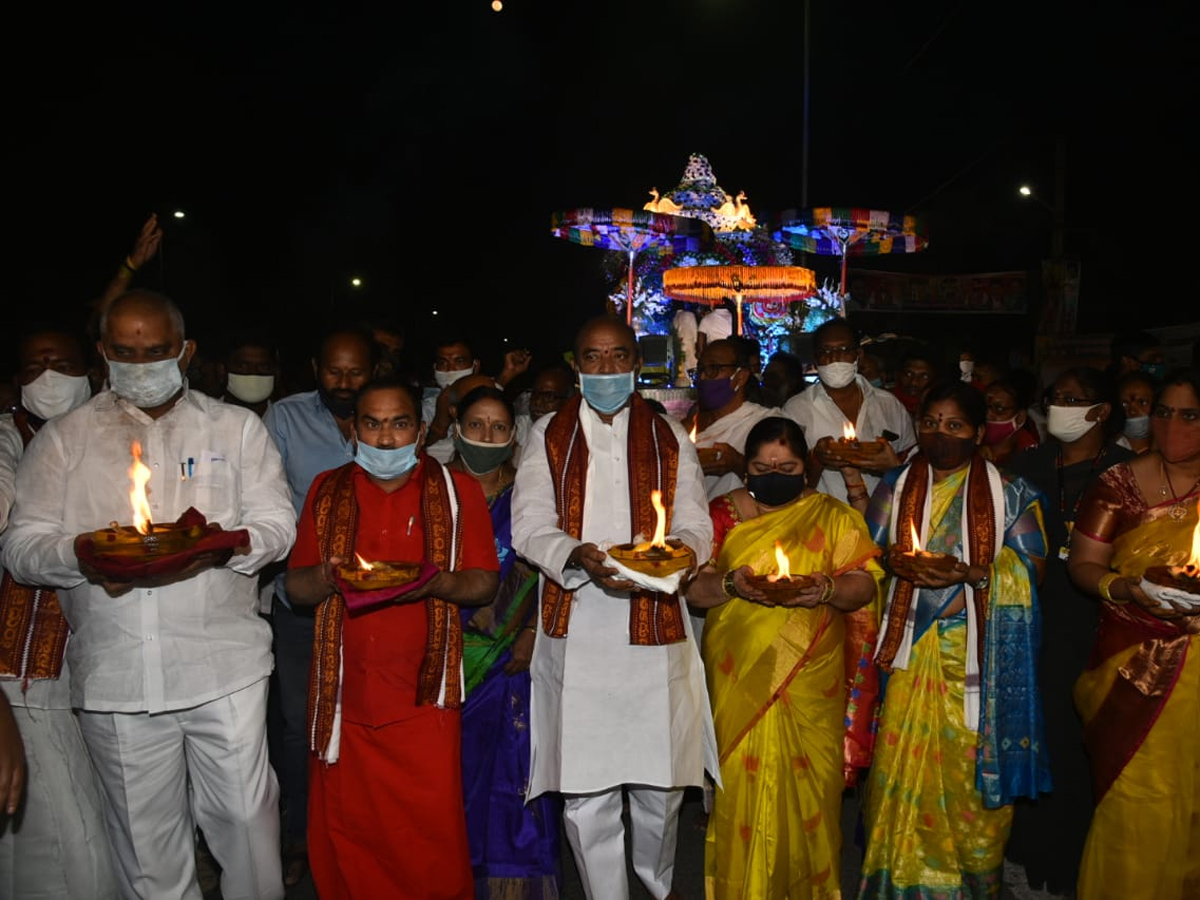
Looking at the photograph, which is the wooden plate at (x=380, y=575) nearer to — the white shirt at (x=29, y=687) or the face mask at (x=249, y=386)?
the white shirt at (x=29, y=687)

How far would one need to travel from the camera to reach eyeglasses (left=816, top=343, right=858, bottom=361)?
563 cm

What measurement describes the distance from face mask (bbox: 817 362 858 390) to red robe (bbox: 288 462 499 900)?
118 inches

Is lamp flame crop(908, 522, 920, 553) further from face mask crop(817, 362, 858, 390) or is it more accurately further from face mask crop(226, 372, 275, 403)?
face mask crop(226, 372, 275, 403)

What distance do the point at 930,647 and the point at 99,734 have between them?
3248 mm

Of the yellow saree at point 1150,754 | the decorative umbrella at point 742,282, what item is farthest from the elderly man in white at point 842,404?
the decorative umbrella at point 742,282

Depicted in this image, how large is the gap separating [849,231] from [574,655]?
15.8 metres

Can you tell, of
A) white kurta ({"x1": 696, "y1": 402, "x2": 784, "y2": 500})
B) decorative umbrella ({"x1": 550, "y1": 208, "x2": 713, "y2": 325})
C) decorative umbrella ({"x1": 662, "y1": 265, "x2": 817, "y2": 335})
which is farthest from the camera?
decorative umbrella ({"x1": 550, "y1": 208, "x2": 713, "y2": 325})

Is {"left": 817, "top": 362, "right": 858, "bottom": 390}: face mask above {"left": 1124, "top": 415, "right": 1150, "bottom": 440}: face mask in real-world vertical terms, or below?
above

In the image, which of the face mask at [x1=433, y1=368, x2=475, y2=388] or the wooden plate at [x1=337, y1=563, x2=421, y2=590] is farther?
the face mask at [x1=433, y1=368, x2=475, y2=388]

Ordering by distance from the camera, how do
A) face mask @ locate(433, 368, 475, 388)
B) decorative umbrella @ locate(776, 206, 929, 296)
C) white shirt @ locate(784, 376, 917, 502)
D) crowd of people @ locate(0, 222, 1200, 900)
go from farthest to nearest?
decorative umbrella @ locate(776, 206, 929, 296)
face mask @ locate(433, 368, 475, 388)
white shirt @ locate(784, 376, 917, 502)
crowd of people @ locate(0, 222, 1200, 900)

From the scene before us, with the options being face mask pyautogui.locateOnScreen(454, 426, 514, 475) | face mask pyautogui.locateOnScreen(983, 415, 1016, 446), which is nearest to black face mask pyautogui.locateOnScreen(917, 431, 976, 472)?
face mask pyautogui.locateOnScreen(983, 415, 1016, 446)

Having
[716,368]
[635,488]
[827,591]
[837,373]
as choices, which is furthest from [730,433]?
[827,591]

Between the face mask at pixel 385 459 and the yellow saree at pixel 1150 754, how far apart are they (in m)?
2.85

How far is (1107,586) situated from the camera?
3.56m
